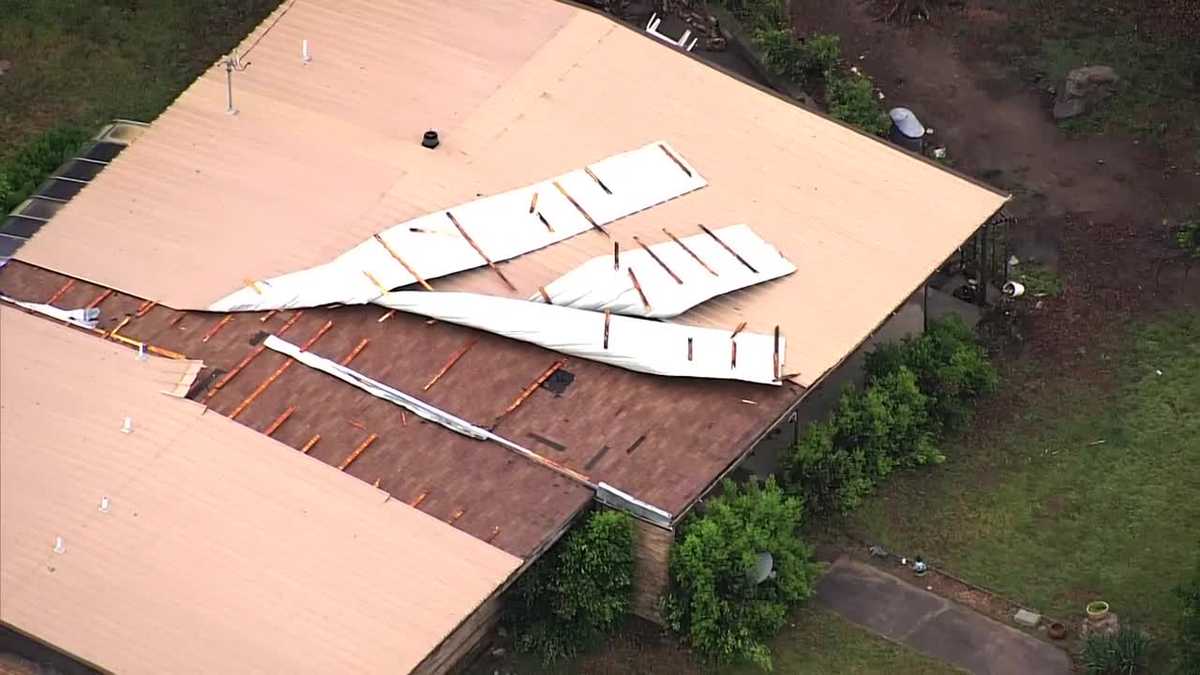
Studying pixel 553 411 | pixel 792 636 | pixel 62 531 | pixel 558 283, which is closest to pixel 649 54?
pixel 558 283

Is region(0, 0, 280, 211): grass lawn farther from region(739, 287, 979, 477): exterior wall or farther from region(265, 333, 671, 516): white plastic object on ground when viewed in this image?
region(739, 287, 979, 477): exterior wall

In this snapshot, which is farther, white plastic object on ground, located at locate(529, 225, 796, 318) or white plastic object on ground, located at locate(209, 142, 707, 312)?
white plastic object on ground, located at locate(209, 142, 707, 312)

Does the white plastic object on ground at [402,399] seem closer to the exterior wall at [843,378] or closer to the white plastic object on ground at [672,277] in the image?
the white plastic object on ground at [672,277]

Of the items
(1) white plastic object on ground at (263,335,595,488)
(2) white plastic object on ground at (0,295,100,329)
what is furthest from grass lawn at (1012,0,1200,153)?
(2) white plastic object on ground at (0,295,100,329)

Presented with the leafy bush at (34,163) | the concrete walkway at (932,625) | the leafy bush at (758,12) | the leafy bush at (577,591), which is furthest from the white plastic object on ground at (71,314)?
the leafy bush at (758,12)

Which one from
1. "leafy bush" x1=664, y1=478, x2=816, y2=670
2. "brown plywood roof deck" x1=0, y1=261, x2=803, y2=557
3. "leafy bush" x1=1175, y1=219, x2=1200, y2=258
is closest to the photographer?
"leafy bush" x1=664, y1=478, x2=816, y2=670

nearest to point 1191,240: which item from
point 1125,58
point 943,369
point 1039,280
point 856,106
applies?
point 1039,280
